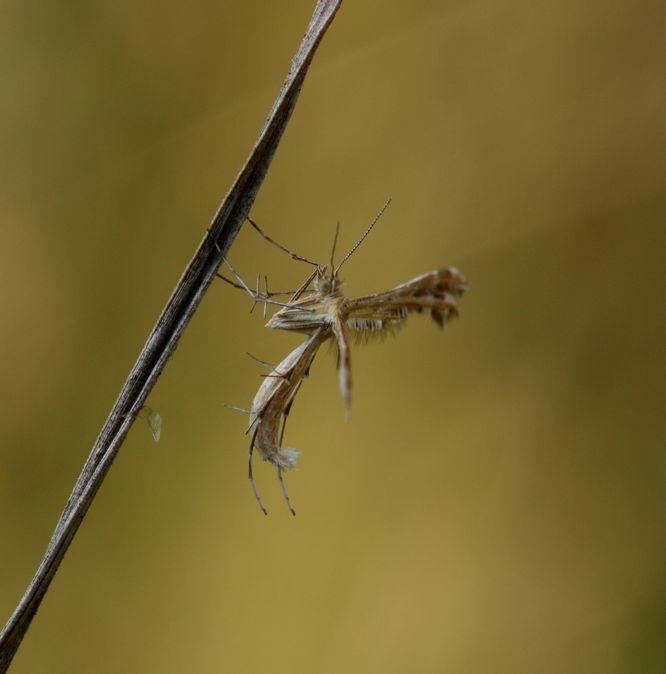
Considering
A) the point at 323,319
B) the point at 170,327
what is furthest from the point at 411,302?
the point at 170,327

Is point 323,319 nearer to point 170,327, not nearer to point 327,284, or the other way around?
point 327,284

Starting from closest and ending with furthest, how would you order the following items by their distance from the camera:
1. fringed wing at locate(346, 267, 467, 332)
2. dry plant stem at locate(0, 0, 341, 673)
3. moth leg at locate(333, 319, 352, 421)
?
dry plant stem at locate(0, 0, 341, 673) < moth leg at locate(333, 319, 352, 421) < fringed wing at locate(346, 267, 467, 332)

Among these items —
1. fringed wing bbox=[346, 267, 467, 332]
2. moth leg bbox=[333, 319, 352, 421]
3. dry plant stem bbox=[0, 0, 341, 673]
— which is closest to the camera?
dry plant stem bbox=[0, 0, 341, 673]

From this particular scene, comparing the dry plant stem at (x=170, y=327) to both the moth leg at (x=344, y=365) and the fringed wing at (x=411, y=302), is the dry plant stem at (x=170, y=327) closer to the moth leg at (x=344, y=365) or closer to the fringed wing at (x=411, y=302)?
the moth leg at (x=344, y=365)

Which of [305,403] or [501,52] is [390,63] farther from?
[305,403]

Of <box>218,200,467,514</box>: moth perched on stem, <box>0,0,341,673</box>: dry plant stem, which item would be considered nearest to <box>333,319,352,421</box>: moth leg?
<box>218,200,467,514</box>: moth perched on stem

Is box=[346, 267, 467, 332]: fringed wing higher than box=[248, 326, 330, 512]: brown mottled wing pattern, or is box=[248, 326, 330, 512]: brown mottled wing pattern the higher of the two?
box=[346, 267, 467, 332]: fringed wing

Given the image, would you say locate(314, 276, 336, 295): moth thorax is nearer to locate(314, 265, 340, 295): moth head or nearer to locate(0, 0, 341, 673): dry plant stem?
locate(314, 265, 340, 295): moth head

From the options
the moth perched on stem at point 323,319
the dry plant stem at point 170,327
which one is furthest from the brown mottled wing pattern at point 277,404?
the dry plant stem at point 170,327
